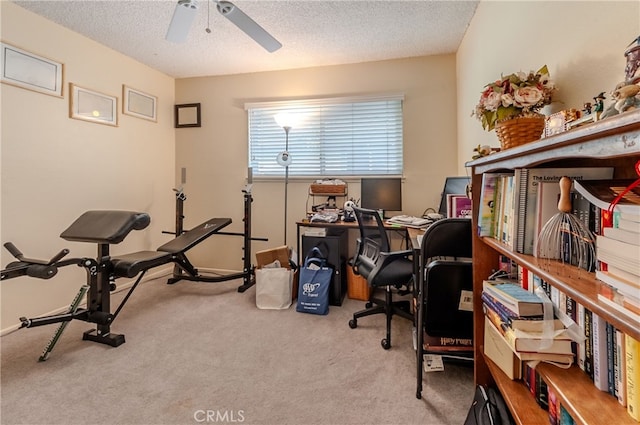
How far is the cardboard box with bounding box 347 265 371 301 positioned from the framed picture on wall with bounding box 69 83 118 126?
2.98 metres

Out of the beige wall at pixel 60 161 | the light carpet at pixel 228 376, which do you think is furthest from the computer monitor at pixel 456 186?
the beige wall at pixel 60 161

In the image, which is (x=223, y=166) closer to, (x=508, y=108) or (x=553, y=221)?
(x=508, y=108)

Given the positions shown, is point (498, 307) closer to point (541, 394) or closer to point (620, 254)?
point (541, 394)

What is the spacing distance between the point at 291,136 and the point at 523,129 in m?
2.75

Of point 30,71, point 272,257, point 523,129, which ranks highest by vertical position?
point 30,71

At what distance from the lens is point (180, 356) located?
76.6 inches

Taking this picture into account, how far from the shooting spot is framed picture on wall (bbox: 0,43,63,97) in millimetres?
2250

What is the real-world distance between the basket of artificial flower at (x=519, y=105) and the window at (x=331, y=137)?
2.05 meters

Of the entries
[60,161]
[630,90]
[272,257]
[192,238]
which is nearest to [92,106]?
[60,161]

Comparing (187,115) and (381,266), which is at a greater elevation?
(187,115)

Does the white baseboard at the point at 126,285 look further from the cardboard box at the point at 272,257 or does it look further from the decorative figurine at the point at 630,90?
the decorative figurine at the point at 630,90

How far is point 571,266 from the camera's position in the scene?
0.79 metres

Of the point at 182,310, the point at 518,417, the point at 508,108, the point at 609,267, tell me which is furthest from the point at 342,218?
the point at 609,267

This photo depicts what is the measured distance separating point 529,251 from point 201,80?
4.02 m
